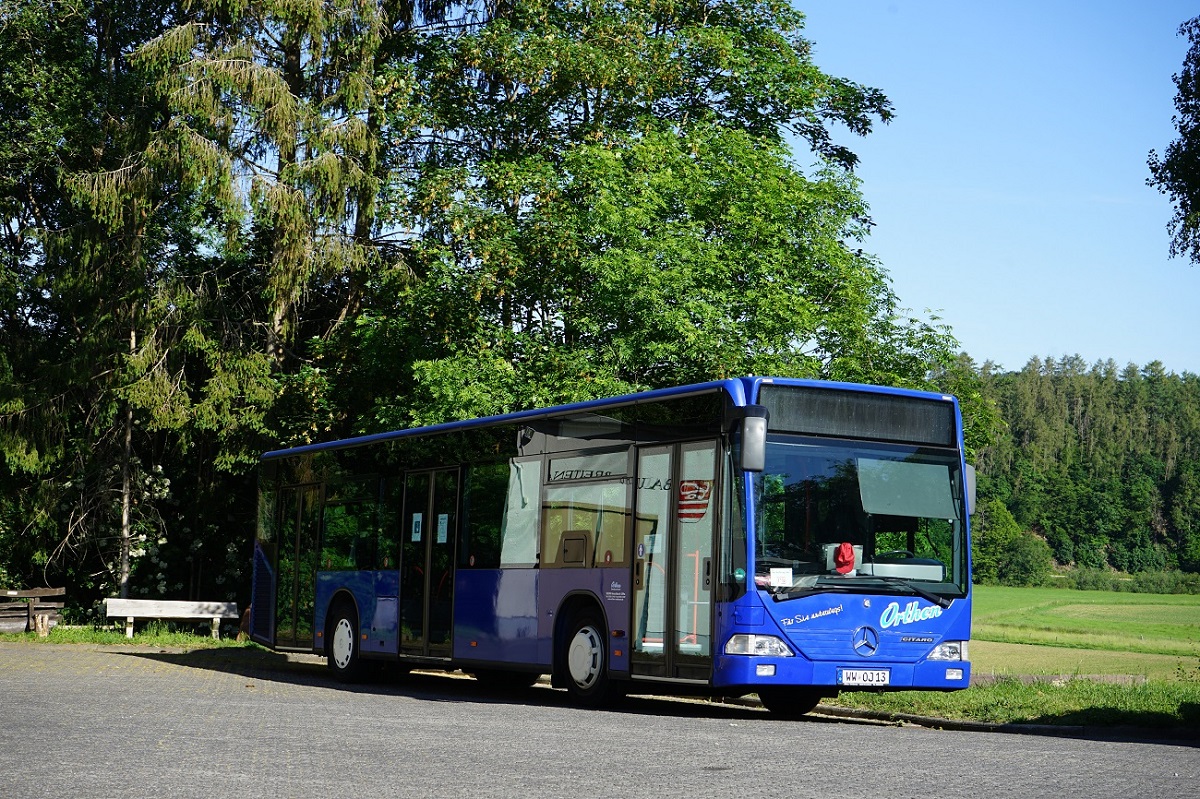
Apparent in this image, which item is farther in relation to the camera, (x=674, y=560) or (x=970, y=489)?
(x=970, y=489)

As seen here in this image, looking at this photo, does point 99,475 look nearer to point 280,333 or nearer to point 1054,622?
point 280,333

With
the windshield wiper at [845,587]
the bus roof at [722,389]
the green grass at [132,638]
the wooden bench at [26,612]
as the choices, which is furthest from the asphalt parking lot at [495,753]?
the wooden bench at [26,612]

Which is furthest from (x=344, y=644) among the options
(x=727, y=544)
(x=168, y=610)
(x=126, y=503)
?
(x=126, y=503)

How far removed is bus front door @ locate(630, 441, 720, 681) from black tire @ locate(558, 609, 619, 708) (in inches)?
23.4

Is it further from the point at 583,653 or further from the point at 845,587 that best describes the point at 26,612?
the point at 845,587

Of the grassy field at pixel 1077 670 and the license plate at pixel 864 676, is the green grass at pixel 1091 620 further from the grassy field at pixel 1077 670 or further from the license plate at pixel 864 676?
the license plate at pixel 864 676

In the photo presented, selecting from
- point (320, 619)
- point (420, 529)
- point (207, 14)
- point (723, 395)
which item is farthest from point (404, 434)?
point (207, 14)

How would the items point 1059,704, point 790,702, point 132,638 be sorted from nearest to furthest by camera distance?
point 1059,704, point 790,702, point 132,638

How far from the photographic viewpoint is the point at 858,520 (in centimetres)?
1346

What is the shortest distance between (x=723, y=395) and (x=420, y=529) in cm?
601

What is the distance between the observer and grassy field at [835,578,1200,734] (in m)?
14.2

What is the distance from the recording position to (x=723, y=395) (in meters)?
13.6

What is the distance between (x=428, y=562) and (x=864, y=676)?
641cm

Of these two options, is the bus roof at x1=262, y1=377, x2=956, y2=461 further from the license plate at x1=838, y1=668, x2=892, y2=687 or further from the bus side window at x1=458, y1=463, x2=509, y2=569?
the license plate at x1=838, y1=668, x2=892, y2=687
